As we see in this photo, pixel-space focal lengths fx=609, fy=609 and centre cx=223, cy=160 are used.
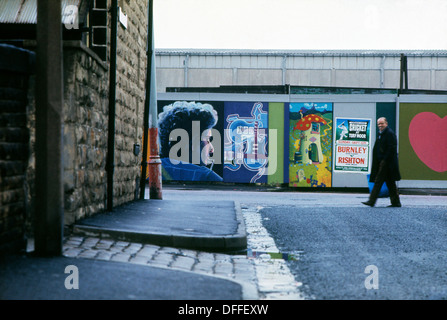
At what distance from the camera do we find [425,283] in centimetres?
503

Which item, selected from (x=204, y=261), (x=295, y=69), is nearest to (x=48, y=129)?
(x=204, y=261)

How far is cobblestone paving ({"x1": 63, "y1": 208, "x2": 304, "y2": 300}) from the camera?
16.1 feet

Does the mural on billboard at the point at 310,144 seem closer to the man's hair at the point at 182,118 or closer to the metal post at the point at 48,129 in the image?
the man's hair at the point at 182,118

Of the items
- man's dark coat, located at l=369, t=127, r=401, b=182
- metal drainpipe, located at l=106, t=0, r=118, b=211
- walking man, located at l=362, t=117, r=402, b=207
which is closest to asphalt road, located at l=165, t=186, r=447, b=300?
walking man, located at l=362, t=117, r=402, b=207

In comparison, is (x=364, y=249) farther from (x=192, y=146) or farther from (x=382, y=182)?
(x=192, y=146)

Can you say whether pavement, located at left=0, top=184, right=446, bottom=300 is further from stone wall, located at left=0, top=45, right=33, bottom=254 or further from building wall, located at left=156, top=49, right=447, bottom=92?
building wall, located at left=156, top=49, right=447, bottom=92

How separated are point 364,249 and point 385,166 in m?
6.04

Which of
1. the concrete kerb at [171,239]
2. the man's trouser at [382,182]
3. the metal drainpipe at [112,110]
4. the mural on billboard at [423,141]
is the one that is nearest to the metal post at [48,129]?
the concrete kerb at [171,239]

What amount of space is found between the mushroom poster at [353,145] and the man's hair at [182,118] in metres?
4.48

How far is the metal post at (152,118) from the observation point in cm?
1156

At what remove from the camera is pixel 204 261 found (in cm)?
588

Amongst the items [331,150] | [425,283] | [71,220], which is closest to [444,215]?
[425,283]

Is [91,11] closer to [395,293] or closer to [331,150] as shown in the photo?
[395,293]

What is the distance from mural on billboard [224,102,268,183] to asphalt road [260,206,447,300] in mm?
9935
